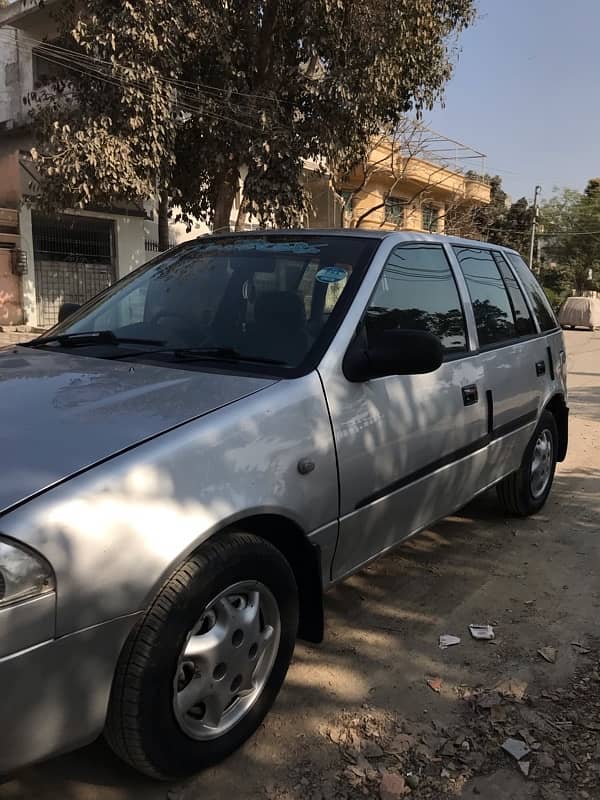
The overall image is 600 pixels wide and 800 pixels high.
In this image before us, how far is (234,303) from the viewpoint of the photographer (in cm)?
305

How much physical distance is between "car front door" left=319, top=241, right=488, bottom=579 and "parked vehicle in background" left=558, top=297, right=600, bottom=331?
25.8 metres

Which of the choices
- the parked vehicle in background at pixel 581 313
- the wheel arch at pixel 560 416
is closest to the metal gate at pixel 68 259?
the wheel arch at pixel 560 416

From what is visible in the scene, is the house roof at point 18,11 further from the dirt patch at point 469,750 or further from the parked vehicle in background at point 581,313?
the parked vehicle in background at point 581,313

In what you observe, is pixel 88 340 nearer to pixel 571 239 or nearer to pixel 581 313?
pixel 581 313

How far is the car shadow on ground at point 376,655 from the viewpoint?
7.28 feet

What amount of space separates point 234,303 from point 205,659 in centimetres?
156

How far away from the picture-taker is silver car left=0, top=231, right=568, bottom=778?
1720 millimetres

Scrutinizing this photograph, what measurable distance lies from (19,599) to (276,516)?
2.95 ft

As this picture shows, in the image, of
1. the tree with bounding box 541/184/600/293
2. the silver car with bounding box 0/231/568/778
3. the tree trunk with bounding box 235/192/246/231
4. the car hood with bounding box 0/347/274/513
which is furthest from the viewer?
the tree with bounding box 541/184/600/293

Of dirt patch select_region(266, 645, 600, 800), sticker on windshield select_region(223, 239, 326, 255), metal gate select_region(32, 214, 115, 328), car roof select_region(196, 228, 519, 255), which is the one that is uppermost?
metal gate select_region(32, 214, 115, 328)

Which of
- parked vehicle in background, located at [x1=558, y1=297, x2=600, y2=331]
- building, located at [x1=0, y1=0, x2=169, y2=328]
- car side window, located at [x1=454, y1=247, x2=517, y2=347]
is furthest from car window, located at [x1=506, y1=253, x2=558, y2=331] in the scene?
parked vehicle in background, located at [x1=558, y1=297, x2=600, y2=331]

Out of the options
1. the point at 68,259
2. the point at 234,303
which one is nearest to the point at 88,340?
the point at 234,303

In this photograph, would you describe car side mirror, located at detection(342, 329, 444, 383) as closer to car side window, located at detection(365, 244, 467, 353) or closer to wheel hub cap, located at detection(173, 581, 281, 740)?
car side window, located at detection(365, 244, 467, 353)

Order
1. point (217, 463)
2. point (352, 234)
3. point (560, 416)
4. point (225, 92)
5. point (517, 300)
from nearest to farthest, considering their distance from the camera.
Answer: point (217, 463), point (352, 234), point (517, 300), point (560, 416), point (225, 92)
